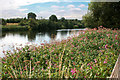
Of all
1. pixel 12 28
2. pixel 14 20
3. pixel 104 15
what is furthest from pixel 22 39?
pixel 104 15

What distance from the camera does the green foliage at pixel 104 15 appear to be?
439 inches

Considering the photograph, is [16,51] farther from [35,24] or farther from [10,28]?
[35,24]

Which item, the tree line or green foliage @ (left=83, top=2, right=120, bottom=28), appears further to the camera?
green foliage @ (left=83, top=2, right=120, bottom=28)

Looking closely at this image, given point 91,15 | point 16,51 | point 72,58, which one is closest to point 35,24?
point 91,15

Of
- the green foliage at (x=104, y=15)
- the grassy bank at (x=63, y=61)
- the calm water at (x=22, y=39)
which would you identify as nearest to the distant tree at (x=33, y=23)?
the calm water at (x=22, y=39)

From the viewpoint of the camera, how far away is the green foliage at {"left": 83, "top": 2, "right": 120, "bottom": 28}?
11141 millimetres

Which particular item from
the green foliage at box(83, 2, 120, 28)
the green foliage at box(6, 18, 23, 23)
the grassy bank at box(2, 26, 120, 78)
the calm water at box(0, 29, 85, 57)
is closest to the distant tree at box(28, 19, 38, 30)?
the green foliage at box(6, 18, 23, 23)

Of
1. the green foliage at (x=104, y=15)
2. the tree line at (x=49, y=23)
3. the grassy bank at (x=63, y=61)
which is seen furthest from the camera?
the green foliage at (x=104, y=15)

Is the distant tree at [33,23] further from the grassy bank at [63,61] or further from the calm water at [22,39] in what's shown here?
the grassy bank at [63,61]

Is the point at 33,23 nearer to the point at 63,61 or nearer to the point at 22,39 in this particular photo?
the point at 22,39

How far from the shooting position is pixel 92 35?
18.0 feet

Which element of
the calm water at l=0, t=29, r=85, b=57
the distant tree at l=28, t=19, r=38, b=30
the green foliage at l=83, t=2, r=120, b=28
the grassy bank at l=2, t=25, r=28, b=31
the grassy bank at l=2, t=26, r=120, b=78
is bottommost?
the grassy bank at l=2, t=26, r=120, b=78

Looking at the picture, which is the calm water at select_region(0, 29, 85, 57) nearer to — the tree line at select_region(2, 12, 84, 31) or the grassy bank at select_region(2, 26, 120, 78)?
the grassy bank at select_region(2, 26, 120, 78)

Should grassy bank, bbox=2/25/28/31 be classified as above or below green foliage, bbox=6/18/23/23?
below
